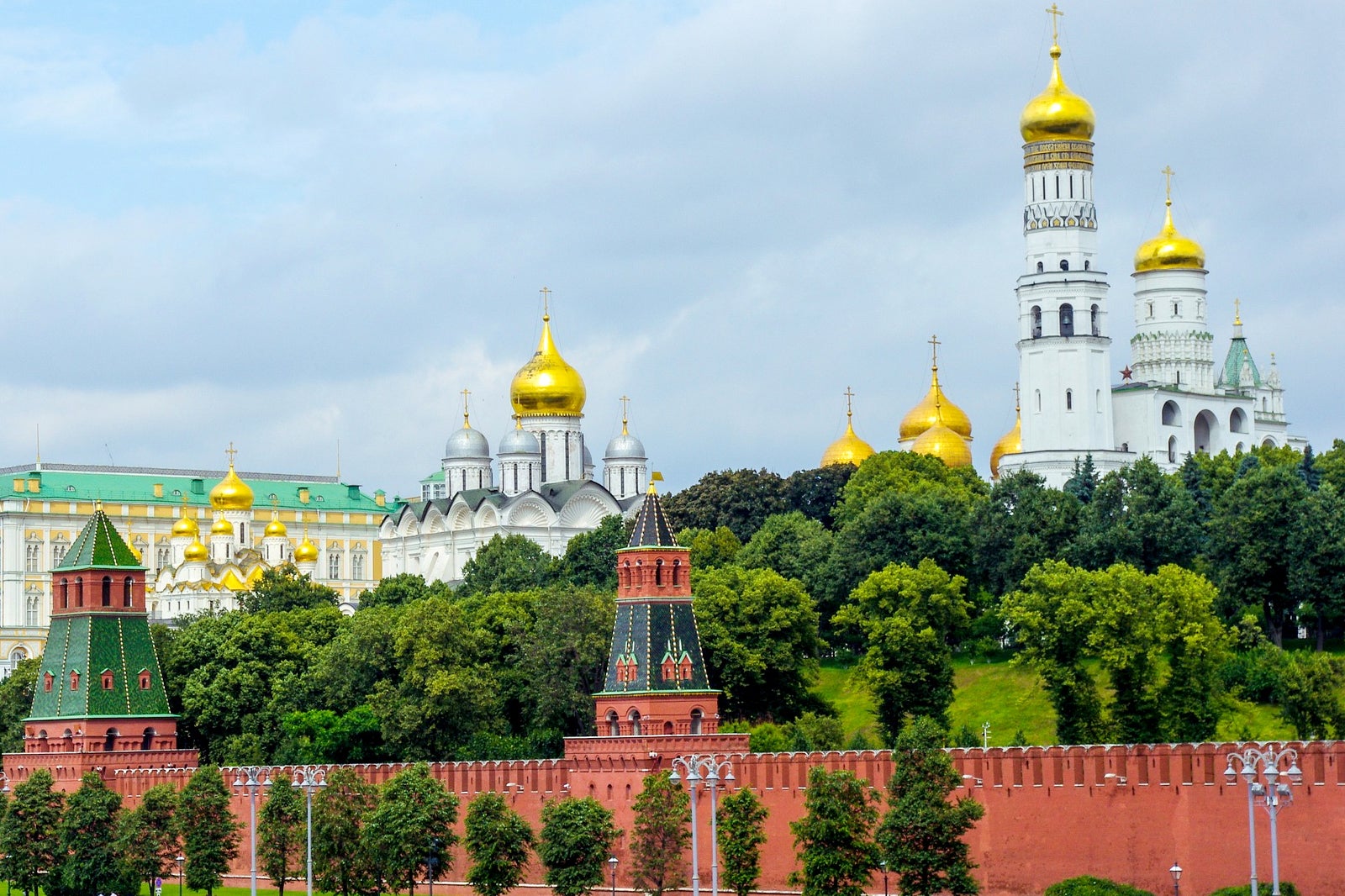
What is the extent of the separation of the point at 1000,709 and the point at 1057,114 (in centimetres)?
2833

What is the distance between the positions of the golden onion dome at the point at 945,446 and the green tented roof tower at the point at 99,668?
45779mm

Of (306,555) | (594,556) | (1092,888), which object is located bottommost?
(1092,888)

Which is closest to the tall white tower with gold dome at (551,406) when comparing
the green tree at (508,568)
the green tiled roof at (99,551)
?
the green tree at (508,568)

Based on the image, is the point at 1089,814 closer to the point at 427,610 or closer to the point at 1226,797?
the point at 1226,797

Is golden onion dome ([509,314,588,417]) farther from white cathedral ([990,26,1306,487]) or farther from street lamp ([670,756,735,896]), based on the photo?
street lamp ([670,756,735,896])

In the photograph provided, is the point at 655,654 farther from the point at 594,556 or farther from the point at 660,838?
the point at 594,556

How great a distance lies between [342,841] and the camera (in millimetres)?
68000

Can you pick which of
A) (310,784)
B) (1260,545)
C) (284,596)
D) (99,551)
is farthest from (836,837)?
(284,596)

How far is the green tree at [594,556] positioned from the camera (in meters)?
106

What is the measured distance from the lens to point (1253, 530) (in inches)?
3442

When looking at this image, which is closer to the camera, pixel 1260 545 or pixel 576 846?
pixel 576 846

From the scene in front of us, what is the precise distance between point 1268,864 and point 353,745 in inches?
1428

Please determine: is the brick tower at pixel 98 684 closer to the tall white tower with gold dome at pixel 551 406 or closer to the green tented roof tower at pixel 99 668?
the green tented roof tower at pixel 99 668

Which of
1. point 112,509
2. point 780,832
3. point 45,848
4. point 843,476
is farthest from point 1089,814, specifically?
point 112,509
